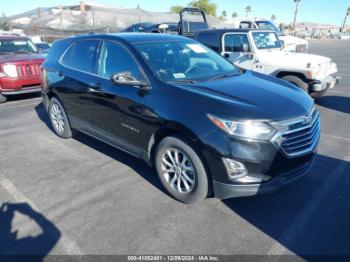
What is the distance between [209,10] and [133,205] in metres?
59.5

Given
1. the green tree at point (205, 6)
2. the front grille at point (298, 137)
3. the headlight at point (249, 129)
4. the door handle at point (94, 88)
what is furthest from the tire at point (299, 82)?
the green tree at point (205, 6)

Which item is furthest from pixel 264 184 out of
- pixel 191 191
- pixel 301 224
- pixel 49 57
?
pixel 49 57

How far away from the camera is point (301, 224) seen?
2.96 meters

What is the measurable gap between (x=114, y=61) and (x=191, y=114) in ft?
5.07

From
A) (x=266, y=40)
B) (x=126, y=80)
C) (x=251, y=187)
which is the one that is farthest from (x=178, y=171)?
(x=266, y=40)

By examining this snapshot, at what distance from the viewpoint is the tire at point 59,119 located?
520cm

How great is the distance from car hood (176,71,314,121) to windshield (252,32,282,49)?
4443mm

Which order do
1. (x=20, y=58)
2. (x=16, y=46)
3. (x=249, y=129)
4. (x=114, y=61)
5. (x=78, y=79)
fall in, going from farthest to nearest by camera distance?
(x=16, y=46) < (x=20, y=58) < (x=78, y=79) < (x=114, y=61) < (x=249, y=129)

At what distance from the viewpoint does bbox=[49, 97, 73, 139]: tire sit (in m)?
5.20

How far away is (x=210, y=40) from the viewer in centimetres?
832

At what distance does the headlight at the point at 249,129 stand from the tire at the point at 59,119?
331 centimetres

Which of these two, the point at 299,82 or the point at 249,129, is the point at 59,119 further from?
the point at 299,82

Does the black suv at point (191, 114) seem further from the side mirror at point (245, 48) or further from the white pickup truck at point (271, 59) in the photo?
the side mirror at point (245, 48)

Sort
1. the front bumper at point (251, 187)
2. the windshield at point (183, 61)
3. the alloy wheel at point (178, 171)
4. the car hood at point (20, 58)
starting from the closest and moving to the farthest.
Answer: the front bumper at point (251, 187) → the alloy wheel at point (178, 171) → the windshield at point (183, 61) → the car hood at point (20, 58)
